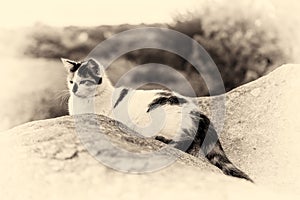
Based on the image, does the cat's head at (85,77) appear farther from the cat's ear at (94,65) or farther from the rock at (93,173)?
the rock at (93,173)

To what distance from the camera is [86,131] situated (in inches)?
114

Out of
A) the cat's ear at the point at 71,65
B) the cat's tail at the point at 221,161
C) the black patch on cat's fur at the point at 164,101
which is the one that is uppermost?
the cat's ear at the point at 71,65

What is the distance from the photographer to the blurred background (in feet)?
15.7

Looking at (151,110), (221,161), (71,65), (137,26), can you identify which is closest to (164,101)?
(151,110)

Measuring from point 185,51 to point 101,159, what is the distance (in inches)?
100

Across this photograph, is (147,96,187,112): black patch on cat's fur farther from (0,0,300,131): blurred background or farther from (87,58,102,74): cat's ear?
(0,0,300,131): blurred background

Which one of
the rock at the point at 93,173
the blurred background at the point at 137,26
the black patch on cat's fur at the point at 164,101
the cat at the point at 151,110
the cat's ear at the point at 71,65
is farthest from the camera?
the blurred background at the point at 137,26

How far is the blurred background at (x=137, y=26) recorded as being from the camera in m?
4.79

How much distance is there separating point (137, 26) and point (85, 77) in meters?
0.97

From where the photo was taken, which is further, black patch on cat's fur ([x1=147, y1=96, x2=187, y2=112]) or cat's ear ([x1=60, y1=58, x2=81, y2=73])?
cat's ear ([x1=60, y1=58, x2=81, y2=73])

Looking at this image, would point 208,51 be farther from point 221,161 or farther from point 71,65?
point 221,161

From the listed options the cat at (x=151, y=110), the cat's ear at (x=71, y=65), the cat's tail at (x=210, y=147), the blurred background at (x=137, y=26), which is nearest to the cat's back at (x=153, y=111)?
the cat at (x=151, y=110)

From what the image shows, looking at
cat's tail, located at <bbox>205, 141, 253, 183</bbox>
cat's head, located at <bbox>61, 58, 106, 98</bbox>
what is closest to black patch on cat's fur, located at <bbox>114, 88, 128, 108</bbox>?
cat's head, located at <bbox>61, 58, 106, 98</bbox>

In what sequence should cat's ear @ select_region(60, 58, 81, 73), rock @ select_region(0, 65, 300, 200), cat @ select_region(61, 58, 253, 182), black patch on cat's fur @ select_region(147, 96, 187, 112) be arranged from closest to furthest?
rock @ select_region(0, 65, 300, 200) < cat @ select_region(61, 58, 253, 182) < black patch on cat's fur @ select_region(147, 96, 187, 112) < cat's ear @ select_region(60, 58, 81, 73)
